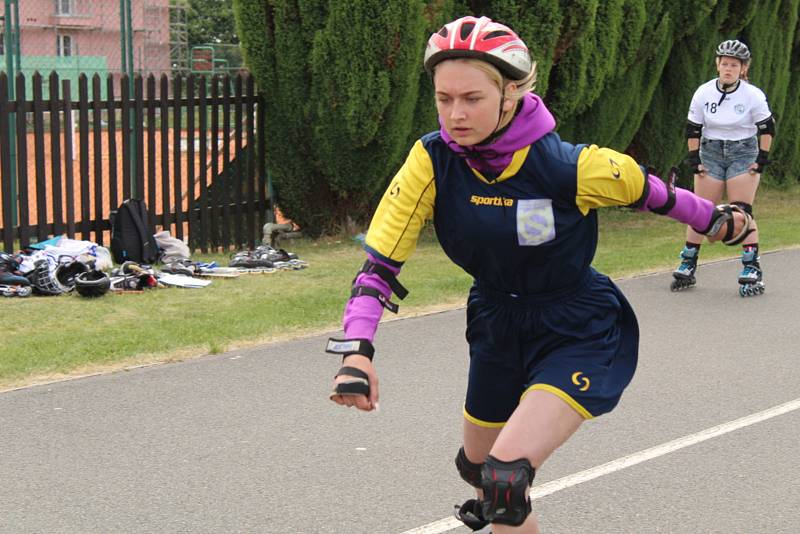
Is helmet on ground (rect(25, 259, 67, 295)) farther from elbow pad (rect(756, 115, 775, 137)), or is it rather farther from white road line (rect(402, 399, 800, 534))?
elbow pad (rect(756, 115, 775, 137))

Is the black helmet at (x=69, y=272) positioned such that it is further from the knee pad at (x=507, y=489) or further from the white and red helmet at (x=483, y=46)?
the knee pad at (x=507, y=489)

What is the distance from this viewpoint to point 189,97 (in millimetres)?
12984

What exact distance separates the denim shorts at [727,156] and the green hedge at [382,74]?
10.2 ft

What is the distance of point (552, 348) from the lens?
13.3 feet

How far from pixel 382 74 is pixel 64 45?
19.5m

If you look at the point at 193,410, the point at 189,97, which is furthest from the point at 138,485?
the point at 189,97

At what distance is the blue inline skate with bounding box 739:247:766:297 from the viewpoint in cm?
1070

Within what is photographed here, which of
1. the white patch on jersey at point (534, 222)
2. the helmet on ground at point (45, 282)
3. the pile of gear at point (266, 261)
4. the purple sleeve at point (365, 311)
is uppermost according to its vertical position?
the white patch on jersey at point (534, 222)

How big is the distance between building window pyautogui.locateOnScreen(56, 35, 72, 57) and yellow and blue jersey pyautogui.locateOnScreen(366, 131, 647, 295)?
1025 inches

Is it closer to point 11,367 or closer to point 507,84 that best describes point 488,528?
point 507,84

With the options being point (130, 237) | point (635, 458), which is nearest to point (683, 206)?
point (635, 458)

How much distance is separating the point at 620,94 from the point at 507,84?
12351mm

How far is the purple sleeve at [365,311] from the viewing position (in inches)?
148

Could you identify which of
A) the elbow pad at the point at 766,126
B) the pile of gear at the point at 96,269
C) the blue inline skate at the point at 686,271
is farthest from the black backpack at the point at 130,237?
the elbow pad at the point at 766,126
